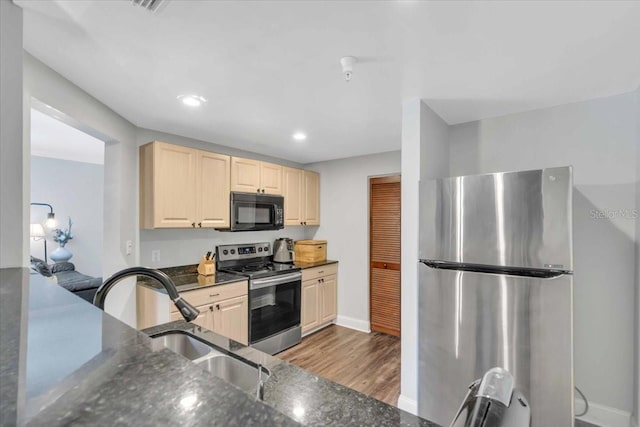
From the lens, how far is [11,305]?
0.73 metres

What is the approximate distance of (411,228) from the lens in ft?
7.06

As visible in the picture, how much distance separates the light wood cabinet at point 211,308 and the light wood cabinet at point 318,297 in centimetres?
87

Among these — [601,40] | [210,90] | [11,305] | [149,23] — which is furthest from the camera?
[210,90]

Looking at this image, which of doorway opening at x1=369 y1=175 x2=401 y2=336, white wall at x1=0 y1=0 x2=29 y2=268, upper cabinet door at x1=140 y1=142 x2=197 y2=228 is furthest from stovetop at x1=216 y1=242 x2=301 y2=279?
white wall at x1=0 y1=0 x2=29 y2=268

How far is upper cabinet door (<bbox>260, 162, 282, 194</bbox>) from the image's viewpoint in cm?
353

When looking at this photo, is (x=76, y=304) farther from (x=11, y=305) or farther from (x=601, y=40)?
(x=601, y=40)

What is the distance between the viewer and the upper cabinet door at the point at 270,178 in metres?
3.53

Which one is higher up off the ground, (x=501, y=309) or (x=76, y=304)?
(x=76, y=304)

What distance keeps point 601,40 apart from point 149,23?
2.08 metres

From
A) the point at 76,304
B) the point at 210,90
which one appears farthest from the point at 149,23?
the point at 76,304

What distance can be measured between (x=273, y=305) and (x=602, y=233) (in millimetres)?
2868

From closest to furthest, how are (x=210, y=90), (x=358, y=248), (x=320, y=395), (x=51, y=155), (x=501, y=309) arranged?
1. (x=320, y=395)
2. (x=501, y=309)
3. (x=210, y=90)
4. (x=358, y=248)
5. (x=51, y=155)

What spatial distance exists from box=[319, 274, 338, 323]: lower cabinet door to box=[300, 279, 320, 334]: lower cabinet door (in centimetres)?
10

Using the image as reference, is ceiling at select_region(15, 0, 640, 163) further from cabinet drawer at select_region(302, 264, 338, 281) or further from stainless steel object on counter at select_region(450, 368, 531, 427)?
cabinet drawer at select_region(302, 264, 338, 281)
